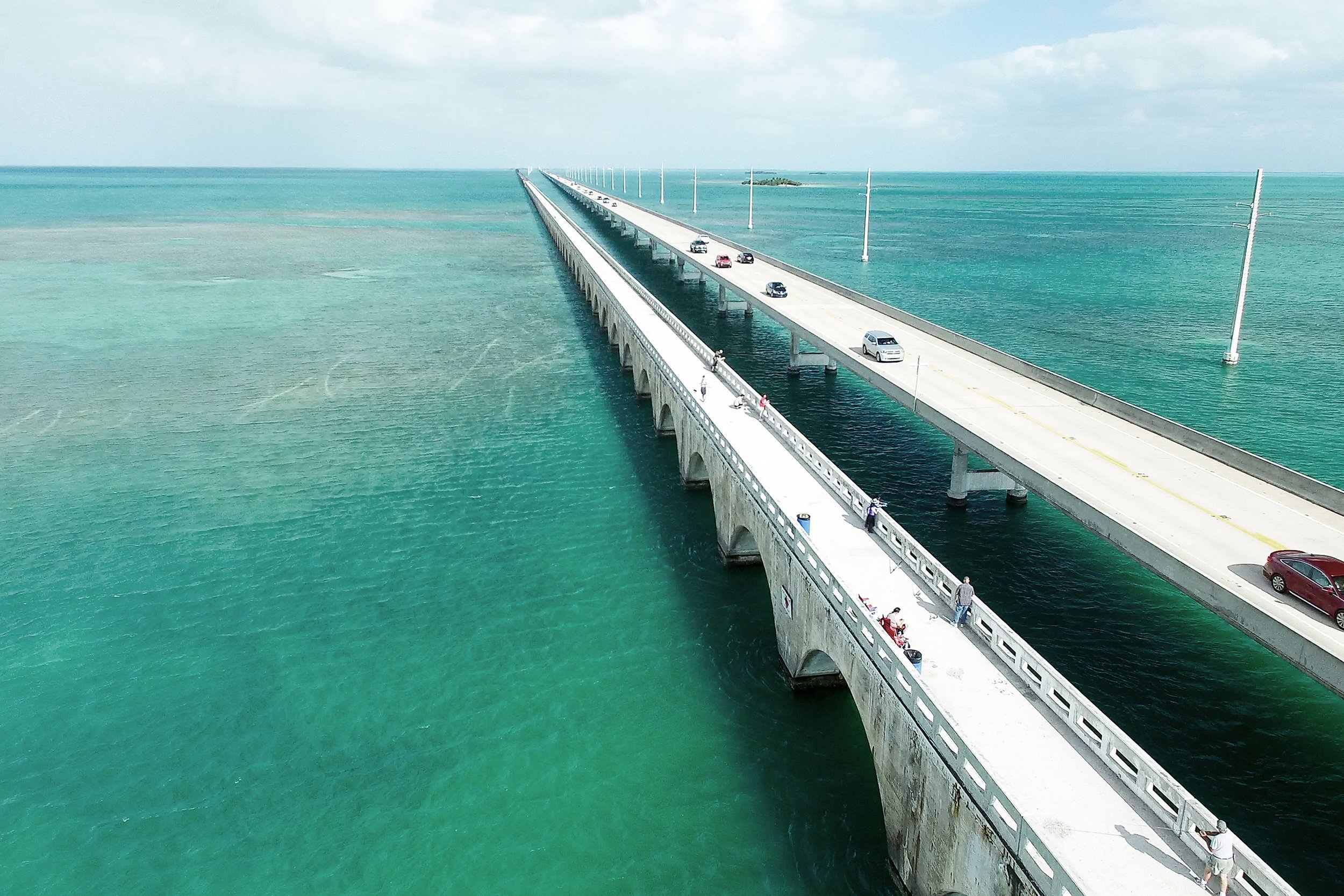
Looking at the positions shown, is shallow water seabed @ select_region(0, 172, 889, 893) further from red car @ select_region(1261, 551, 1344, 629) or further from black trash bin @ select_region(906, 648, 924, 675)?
red car @ select_region(1261, 551, 1344, 629)

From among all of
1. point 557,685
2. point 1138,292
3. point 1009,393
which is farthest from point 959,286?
point 557,685

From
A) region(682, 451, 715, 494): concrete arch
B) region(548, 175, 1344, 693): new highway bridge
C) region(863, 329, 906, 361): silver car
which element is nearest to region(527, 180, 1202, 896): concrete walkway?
region(548, 175, 1344, 693): new highway bridge

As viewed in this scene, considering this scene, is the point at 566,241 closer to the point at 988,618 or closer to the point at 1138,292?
the point at 1138,292

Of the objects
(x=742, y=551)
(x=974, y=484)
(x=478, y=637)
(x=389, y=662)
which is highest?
A: (x=974, y=484)

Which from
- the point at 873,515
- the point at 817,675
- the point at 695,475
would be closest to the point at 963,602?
the point at 873,515

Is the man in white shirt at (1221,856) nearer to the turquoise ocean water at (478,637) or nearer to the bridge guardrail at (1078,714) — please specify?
the bridge guardrail at (1078,714)

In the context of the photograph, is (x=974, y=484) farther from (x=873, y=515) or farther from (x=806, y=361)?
(x=806, y=361)
